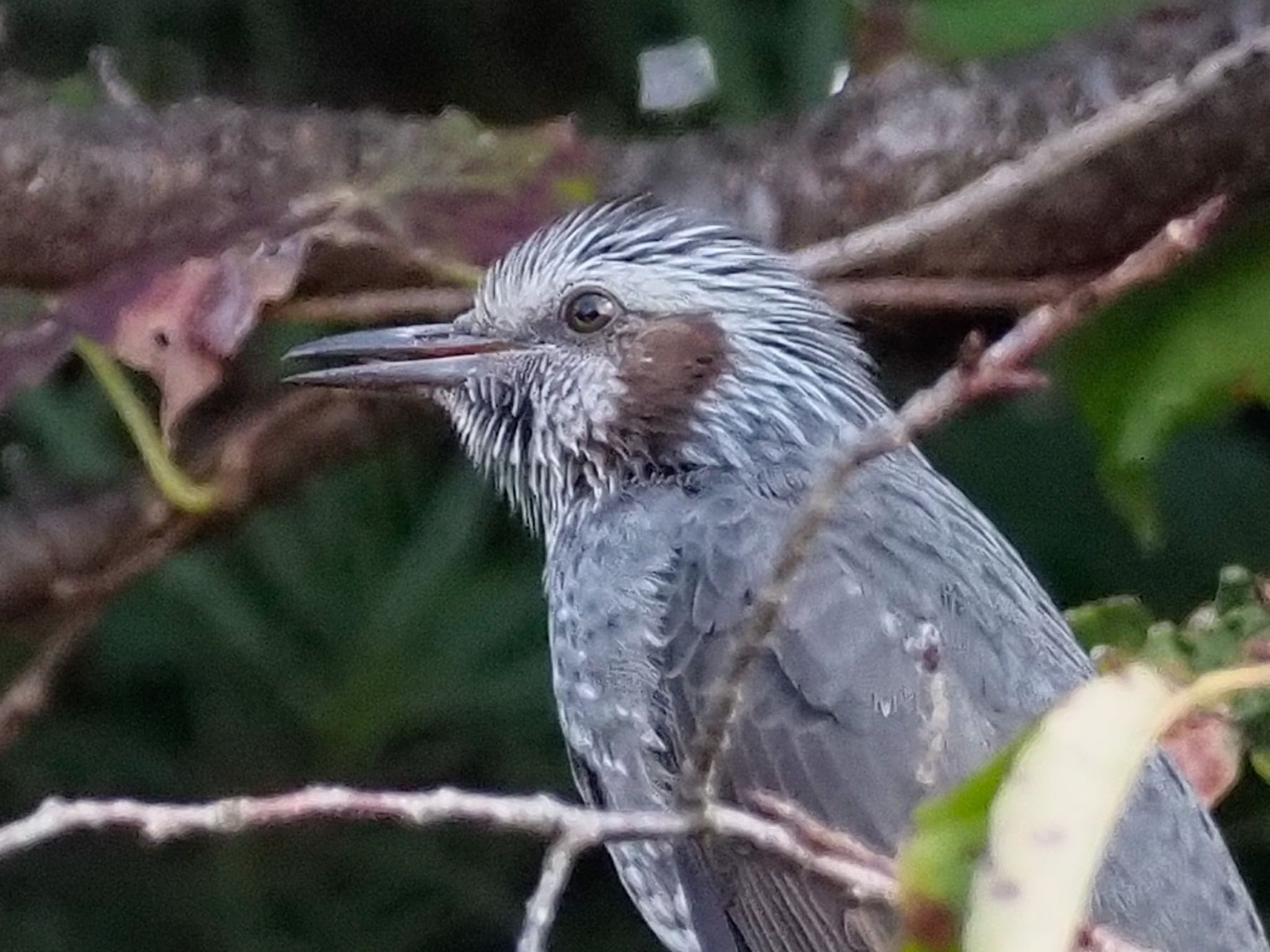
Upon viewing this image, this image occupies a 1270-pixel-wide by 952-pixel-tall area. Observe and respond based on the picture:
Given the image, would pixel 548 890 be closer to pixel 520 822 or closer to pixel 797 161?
pixel 520 822

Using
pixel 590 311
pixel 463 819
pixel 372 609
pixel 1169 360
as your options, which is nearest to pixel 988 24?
pixel 1169 360

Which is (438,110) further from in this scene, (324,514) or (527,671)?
(527,671)

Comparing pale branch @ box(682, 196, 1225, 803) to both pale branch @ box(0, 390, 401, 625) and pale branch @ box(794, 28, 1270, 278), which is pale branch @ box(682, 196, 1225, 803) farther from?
pale branch @ box(0, 390, 401, 625)

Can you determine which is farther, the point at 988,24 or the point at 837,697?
the point at 988,24

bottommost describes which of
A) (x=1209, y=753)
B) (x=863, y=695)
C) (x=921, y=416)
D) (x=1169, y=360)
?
(x=1209, y=753)

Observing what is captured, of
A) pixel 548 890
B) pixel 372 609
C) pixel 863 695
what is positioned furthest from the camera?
pixel 372 609

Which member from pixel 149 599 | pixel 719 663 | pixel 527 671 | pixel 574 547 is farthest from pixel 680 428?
pixel 149 599
